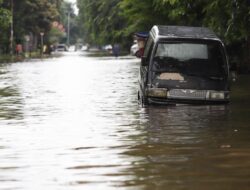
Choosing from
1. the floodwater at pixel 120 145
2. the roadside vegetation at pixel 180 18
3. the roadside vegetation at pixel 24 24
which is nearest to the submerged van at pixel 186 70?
the floodwater at pixel 120 145

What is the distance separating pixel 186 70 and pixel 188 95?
0.61m

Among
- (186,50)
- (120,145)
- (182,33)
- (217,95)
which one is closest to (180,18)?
(182,33)

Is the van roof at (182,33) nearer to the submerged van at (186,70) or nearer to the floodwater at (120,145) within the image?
the submerged van at (186,70)

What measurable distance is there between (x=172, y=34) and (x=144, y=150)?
6650 millimetres

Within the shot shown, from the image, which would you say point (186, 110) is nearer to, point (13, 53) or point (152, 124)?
point (152, 124)

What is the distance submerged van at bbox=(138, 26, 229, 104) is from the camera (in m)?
16.1

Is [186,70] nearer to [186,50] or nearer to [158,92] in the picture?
[186,50]

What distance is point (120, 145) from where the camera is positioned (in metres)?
10.9

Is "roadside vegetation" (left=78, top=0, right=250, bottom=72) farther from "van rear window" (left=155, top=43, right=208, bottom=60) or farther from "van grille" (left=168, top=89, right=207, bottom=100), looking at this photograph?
"van grille" (left=168, top=89, right=207, bottom=100)

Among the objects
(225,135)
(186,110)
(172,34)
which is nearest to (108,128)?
(225,135)

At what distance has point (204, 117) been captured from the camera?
14.7m

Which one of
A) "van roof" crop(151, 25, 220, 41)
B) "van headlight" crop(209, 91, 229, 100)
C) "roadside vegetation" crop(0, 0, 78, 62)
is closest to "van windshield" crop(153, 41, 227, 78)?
"van roof" crop(151, 25, 220, 41)

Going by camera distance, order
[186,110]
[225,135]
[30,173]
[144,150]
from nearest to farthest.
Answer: [30,173] → [144,150] → [225,135] → [186,110]

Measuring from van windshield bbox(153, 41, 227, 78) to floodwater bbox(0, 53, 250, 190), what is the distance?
924 millimetres
